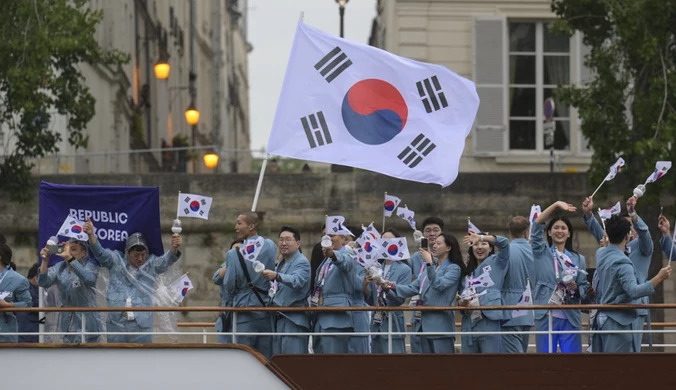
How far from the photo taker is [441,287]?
1503 centimetres

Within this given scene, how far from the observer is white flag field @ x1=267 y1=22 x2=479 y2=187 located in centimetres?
1559

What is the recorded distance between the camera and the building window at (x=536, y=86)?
95.8 ft

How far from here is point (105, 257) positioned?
15.2 meters

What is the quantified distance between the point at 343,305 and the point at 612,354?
7.82 ft

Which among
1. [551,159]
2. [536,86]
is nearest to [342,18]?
[536,86]

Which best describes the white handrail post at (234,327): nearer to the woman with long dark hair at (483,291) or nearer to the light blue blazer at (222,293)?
the light blue blazer at (222,293)

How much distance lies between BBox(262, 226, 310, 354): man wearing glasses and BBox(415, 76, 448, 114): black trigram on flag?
1.76 m

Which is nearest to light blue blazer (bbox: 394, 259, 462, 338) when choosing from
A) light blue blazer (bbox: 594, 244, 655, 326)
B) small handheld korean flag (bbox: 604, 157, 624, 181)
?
light blue blazer (bbox: 594, 244, 655, 326)

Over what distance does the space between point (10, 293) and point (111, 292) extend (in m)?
0.92

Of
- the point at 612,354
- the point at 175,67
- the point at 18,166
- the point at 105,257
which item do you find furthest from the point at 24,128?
the point at 175,67

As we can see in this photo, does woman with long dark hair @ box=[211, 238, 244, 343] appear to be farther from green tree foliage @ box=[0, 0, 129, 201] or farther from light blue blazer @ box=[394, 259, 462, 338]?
green tree foliage @ box=[0, 0, 129, 201]

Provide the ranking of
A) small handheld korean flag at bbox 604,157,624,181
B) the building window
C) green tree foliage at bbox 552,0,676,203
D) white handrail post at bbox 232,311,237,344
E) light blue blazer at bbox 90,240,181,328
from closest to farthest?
white handrail post at bbox 232,311,237,344, small handheld korean flag at bbox 604,157,624,181, light blue blazer at bbox 90,240,181,328, green tree foliage at bbox 552,0,676,203, the building window

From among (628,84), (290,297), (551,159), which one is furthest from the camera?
(551,159)

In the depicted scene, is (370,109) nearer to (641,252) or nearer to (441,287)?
(441,287)
